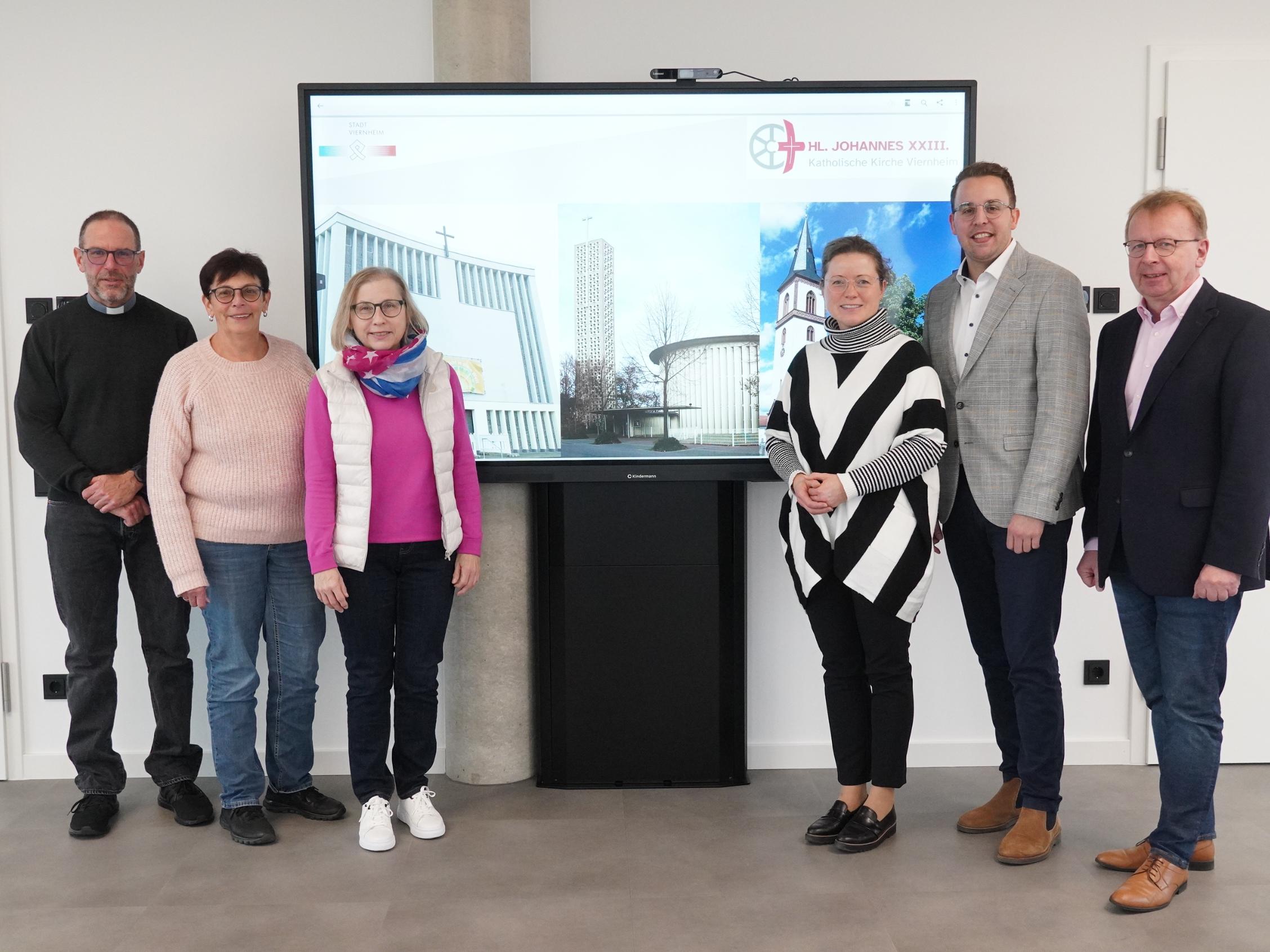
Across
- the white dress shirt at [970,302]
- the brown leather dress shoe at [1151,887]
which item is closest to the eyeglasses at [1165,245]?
the white dress shirt at [970,302]

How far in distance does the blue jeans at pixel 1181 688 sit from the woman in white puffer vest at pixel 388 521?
1688mm

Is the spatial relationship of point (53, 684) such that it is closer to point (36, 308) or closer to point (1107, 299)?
point (36, 308)

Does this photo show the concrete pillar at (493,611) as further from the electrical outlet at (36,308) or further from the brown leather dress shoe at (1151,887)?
the brown leather dress shoe at (1151,887)

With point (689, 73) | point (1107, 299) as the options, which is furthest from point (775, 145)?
point (1107, 299)

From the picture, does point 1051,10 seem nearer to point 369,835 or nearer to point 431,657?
point 431,657

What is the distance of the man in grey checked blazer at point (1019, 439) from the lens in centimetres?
250

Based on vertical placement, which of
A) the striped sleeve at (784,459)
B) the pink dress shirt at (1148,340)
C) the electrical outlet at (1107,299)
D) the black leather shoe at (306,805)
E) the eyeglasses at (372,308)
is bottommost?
the black leather shoe at (306,805)

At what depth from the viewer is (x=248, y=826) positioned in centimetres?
280

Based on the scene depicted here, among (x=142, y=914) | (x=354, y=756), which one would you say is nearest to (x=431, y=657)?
(x=354, y=756)

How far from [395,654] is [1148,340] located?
6.77 feet

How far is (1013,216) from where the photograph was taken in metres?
2.60

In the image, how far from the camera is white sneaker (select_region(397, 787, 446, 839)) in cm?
281

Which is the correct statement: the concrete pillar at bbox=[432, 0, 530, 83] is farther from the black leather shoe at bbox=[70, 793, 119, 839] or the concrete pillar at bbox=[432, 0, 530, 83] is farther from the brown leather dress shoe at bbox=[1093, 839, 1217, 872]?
the brown leather dress shoe at bbox=[1093, 839, 1217, 872]

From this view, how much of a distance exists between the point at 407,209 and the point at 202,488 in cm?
99
